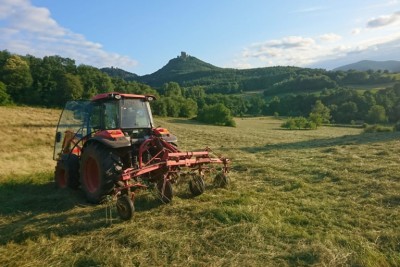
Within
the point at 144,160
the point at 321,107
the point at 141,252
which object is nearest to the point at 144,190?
the point at 144,160

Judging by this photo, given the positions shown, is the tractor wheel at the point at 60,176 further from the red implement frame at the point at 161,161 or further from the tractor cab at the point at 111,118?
the red implement frame at the point at 161,161

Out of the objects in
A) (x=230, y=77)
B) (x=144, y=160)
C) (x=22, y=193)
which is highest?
(x=230, y=77)

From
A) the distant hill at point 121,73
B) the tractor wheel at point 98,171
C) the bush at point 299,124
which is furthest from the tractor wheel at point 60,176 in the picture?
the distant hill at point 121,73

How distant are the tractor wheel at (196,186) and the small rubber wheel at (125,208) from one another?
1.59 metres

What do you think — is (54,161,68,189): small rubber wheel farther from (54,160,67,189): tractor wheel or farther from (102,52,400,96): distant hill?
(102,52,400,96): distant hill

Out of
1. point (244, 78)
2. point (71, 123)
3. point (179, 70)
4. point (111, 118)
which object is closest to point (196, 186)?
point (111, 118)

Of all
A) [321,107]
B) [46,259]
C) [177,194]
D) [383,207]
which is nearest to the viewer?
[46,259]

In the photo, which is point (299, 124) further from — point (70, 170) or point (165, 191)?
point (165, 191)

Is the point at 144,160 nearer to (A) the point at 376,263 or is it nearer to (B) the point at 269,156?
(A) the point at 376,263

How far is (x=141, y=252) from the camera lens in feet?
15.0

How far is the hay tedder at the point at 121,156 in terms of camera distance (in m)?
6.45

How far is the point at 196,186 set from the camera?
7.12 metres

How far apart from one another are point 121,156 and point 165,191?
125cm

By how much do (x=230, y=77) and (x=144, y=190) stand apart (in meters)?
116
